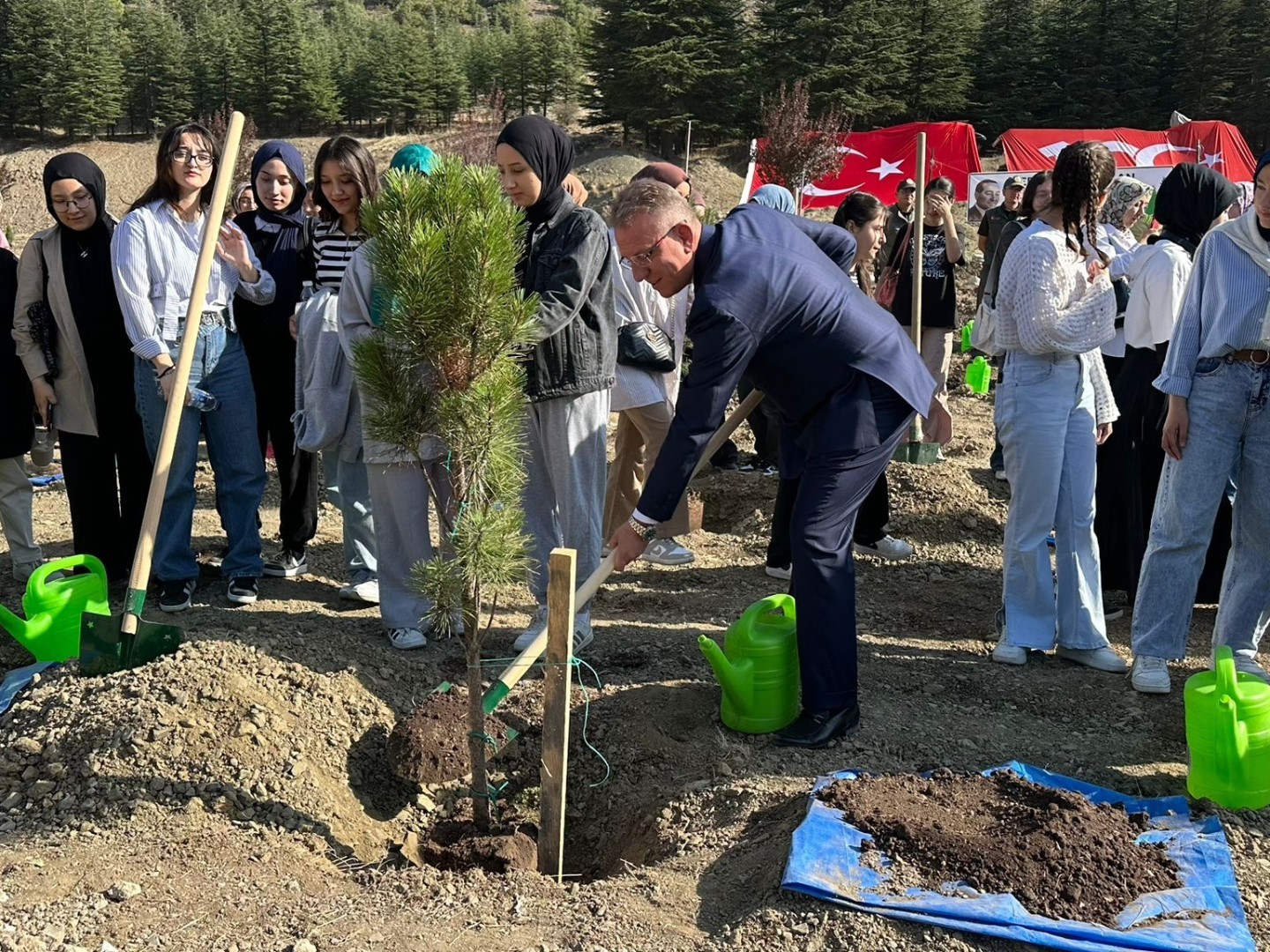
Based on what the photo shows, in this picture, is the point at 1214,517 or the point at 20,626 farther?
the point at 20,626

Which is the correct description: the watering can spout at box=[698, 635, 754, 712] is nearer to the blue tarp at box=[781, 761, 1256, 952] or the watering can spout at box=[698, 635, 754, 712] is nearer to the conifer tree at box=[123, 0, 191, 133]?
the blue tarp at box=[781, 761, 1256, 952]

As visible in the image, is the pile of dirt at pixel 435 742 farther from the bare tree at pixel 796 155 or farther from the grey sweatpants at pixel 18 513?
the bare tree at pixel 796 155

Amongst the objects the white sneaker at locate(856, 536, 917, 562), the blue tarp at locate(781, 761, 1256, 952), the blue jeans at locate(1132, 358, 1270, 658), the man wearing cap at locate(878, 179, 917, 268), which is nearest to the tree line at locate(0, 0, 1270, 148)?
the man wearing cap at locate(878, 179, 917, 268)

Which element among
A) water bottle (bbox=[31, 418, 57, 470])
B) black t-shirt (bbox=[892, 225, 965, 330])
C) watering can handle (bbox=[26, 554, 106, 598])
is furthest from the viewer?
black t-shirt (bbox=[892, 225, 965, 330])

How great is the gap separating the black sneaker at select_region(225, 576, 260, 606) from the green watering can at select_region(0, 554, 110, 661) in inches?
21.6

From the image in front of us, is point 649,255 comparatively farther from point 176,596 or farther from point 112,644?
point 176,596

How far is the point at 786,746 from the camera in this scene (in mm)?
3480

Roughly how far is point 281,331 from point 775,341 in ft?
8.47

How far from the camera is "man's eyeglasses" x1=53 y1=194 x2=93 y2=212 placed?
14.5 ft

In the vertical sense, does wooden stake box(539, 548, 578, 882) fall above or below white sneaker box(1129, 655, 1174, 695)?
above

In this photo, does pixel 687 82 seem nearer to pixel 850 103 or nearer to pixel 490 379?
pixel 850 103

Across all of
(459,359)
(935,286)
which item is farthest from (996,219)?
(459,359)

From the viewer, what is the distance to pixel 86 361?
4656 millimetres

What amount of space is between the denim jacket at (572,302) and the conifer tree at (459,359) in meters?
0.77
